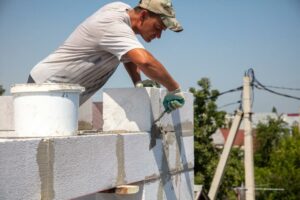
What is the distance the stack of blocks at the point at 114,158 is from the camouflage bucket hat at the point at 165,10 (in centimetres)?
50

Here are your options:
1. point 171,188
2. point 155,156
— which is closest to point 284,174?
point 171,188

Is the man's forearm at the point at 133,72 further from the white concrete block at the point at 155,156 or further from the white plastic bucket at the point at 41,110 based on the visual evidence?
the white plastic bucket at the point at 41,110

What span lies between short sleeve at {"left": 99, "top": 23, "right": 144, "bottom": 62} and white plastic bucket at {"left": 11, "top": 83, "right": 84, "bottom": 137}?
54 cm

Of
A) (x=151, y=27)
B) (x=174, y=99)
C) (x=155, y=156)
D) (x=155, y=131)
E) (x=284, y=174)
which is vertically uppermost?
(x=151, y=27)

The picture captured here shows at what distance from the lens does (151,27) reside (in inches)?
131

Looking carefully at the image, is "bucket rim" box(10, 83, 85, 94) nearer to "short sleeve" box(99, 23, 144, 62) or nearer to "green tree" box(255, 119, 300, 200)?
"short sleeve" box(99, 23, 144, 62)

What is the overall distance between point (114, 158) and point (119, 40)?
2.44 feet

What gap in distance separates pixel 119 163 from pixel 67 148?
634mm

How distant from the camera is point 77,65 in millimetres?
3230

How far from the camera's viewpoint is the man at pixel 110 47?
3.00 m

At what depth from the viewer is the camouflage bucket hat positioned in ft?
10.6

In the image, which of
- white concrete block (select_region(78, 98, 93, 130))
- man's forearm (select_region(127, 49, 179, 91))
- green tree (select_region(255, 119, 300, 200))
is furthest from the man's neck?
green tree (select_region(255, 119, 300, 200))

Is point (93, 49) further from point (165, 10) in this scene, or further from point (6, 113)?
point (6, 113)

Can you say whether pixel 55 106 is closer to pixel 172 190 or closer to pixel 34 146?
pixel 34 146
